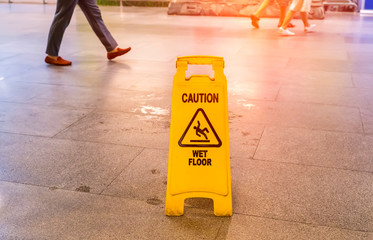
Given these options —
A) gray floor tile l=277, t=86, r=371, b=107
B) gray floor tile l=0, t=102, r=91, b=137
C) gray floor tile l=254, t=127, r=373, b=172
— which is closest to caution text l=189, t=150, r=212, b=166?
gray floor tile l=254, t=127, r=373, b=172

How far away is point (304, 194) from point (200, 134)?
825 millimetres

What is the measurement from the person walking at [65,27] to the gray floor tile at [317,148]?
3697 millimetres

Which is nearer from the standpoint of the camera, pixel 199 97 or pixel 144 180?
pixel 199 97

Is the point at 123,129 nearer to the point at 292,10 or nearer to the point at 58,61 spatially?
the point at 58,61

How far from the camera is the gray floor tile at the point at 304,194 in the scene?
9.30ft

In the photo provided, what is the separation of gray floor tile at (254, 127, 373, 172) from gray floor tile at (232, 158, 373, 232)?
0.14 meters

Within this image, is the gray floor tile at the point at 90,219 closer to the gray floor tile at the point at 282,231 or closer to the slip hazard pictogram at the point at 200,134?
the gray floor tile at the point at 282,231

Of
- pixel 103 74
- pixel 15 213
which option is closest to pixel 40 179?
pixel 15 213

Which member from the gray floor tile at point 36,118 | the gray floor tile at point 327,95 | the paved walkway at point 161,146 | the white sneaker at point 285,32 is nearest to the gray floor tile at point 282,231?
the paved walkway at point 161,146

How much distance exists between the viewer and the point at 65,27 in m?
7.10

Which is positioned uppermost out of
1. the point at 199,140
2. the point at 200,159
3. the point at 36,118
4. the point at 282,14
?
the point at 199,140

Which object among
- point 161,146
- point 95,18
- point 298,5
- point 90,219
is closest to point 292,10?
point 298,5

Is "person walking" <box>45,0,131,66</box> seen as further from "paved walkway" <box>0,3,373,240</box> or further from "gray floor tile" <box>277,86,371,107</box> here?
"gray floor tile" <box>277,86,371,107</box>

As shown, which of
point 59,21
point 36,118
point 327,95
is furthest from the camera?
point 59,21
